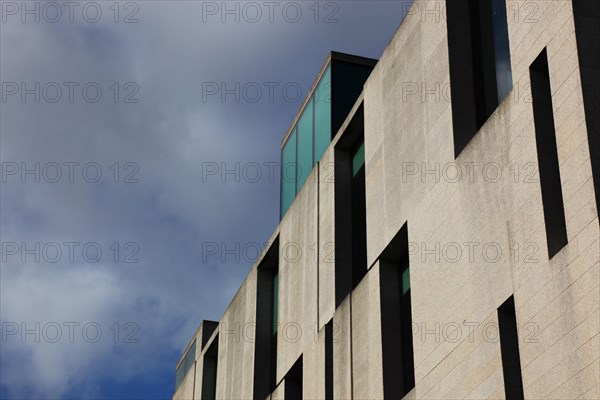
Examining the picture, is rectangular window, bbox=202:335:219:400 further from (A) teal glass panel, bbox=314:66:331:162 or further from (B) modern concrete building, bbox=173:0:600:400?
(A) teal glass panel, bbox=314:66:331:162

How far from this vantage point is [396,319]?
2528 centimetres

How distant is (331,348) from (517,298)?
10.0 meters

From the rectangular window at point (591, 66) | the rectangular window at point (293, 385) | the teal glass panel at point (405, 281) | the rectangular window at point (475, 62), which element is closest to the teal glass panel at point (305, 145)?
the rectangular window at point (293, 385)

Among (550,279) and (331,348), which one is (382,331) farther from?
(550,279)

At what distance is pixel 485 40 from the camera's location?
77.7ft

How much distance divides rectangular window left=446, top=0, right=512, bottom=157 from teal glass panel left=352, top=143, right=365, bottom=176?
636cm

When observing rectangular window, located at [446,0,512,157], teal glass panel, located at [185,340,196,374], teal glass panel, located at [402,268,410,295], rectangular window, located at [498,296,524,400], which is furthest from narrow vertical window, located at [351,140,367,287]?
teal glass panel, located at [185,340,196,374]

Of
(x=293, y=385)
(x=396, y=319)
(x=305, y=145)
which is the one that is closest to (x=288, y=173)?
(x=305, y=145)

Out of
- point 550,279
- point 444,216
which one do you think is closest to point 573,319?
A: point 550,279

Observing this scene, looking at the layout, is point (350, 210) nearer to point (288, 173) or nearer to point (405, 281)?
point (405, 281)

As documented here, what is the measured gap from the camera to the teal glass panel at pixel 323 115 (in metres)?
32.8

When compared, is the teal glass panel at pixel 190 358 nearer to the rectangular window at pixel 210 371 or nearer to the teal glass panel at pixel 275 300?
the rectangular window at pixel 210 371

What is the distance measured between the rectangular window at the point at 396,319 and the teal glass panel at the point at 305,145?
8664mm

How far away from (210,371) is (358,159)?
16.5 m
